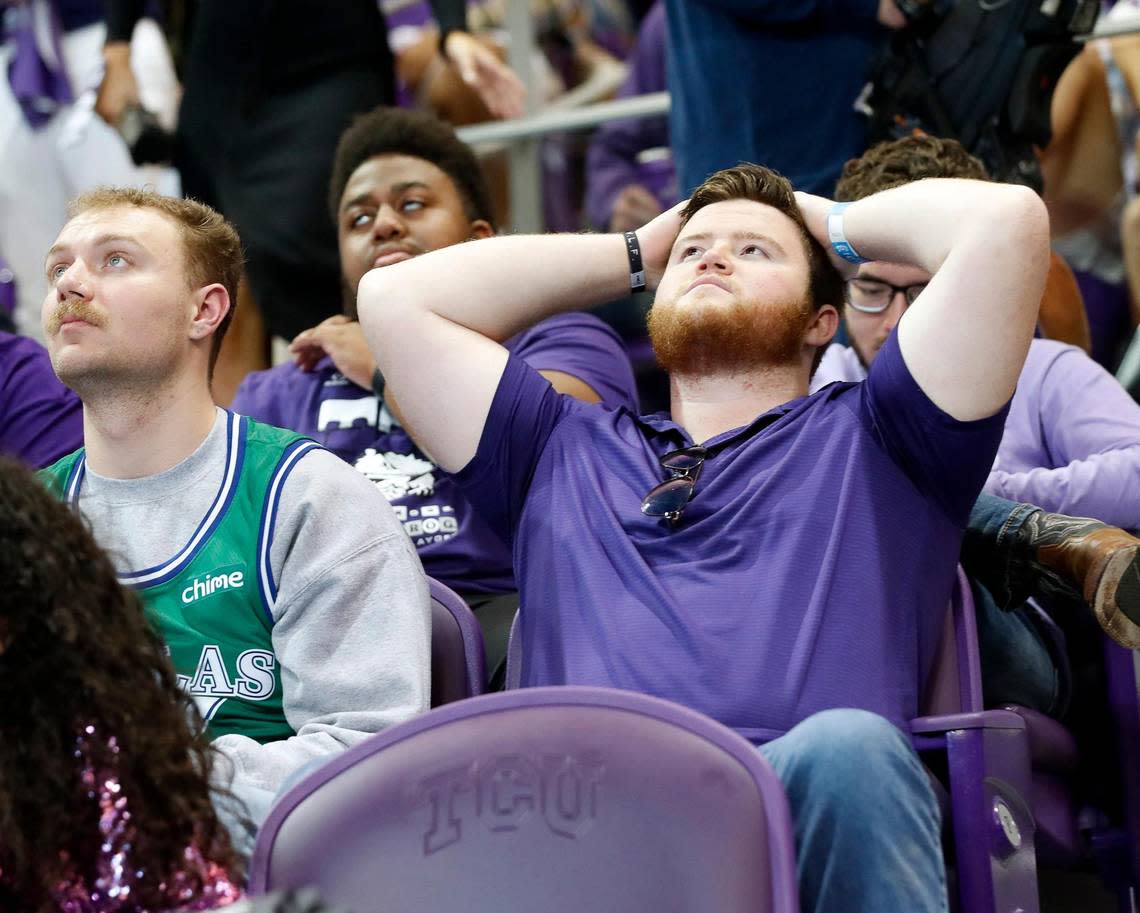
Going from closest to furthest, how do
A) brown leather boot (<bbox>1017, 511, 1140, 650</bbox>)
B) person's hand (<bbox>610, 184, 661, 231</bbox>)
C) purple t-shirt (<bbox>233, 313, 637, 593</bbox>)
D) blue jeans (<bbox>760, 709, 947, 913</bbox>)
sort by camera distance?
blue jeans (<bbox>760, 709, 947, 913</bbox>) < brown leather boot (<bbox>1017, 511, 1140, 650</bbox>) < purple t-shirt (<bbox>233, 313, 637, 593</bbox>) < person's hand (<bbox>610, 184, 661, 231</bbox>)

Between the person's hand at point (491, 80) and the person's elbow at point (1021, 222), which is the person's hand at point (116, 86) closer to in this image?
the person's hand at point (491, 80)

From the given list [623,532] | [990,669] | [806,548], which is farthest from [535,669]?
[990,669]

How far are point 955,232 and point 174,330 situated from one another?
1.06 metres

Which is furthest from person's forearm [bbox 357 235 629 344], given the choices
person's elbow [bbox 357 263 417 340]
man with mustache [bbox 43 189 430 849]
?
man with mustache [bbox 43 189 430 849]

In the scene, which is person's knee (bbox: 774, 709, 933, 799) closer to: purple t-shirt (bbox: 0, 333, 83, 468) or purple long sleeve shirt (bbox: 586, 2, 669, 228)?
purple t-shirt (bbox: 0, 333, 83, 468)

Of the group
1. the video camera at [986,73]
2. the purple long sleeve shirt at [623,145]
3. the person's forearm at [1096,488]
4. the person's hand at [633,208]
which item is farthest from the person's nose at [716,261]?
the purple long sleeve shirt at [623,145]

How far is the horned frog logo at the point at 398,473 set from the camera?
8.97ft

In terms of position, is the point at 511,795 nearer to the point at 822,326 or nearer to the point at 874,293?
the point at 822,326

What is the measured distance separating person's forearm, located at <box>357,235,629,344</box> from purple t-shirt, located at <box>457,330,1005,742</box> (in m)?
0.15

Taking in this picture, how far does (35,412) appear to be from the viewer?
2775 millimetres

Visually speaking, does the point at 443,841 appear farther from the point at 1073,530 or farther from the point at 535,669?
the point at 1073,530

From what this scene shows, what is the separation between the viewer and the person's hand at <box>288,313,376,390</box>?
2910 mm

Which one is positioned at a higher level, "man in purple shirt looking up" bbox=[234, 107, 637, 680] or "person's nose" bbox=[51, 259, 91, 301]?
"person's nose" bbox=[51, 259, 91, 301]

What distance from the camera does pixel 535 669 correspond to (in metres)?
2.12
